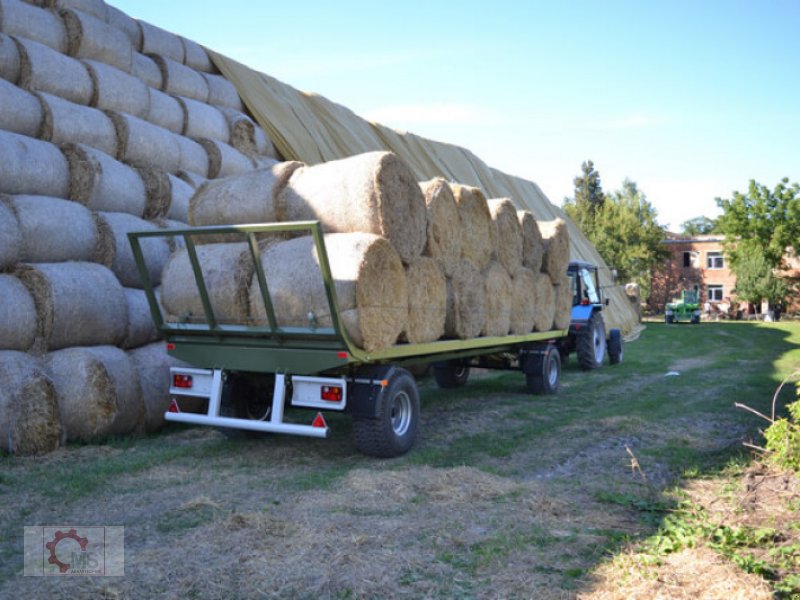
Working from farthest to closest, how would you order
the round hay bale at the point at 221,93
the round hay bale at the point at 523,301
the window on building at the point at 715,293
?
the window on building at the point at 715,293 < the round hay bale at the point at 221,93 < the round hay bale at the point at 523,301

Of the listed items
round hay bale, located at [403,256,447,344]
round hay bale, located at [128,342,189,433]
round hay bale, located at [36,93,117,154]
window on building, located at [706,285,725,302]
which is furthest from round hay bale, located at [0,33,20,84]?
window on building, located at [706,285,725,302]

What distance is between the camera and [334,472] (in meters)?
6.61

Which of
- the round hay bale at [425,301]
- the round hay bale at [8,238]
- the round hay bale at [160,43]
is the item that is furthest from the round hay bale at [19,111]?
the round hay bale at [425,301]

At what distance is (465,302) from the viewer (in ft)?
28.8

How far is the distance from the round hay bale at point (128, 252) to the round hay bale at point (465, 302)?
340cm

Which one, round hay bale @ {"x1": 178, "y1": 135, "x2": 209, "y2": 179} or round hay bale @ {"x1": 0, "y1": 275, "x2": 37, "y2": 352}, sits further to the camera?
round hay bale @ {"x1": 178, "y1": 135, "x2": 209, "y2": 179}

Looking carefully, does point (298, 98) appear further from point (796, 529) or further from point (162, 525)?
point (796, 529)

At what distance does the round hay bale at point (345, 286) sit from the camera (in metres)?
6.65

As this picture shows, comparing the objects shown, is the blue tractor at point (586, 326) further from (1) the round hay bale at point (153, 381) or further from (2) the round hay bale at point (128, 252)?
(1) the round hay bale at point (153, 381)

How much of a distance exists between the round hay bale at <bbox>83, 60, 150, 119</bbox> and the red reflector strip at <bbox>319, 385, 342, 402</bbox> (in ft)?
19.7

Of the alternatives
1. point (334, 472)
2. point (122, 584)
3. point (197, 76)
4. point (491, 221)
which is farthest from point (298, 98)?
point (122, 584)

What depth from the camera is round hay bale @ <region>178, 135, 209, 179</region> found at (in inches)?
449

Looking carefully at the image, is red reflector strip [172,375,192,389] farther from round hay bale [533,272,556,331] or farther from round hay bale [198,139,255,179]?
round hay bale [533,272,556,331]

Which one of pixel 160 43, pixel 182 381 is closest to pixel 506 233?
pixel 182 381
